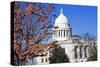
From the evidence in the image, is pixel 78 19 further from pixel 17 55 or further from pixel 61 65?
pixel 17 55

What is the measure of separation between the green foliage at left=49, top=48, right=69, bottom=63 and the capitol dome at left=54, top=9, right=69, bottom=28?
29cm

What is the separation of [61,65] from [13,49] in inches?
24.6

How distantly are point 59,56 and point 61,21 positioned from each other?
0.42 m

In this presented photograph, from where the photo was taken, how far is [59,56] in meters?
2.71

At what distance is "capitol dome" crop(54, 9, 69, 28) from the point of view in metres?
2.68

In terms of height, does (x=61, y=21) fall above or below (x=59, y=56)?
above

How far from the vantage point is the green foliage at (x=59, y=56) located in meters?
2.67

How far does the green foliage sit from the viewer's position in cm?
267

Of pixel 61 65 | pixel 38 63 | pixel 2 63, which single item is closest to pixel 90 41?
pixel 61 65

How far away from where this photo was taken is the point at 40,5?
2.59 meters

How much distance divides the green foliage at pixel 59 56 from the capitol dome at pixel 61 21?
290 millimetres

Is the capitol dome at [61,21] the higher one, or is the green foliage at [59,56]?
the capitol dome at [61,21]

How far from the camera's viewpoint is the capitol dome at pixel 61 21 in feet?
8.80

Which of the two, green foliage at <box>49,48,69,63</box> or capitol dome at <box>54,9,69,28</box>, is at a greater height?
capitol dome at <box>54,9,69,28</box>
